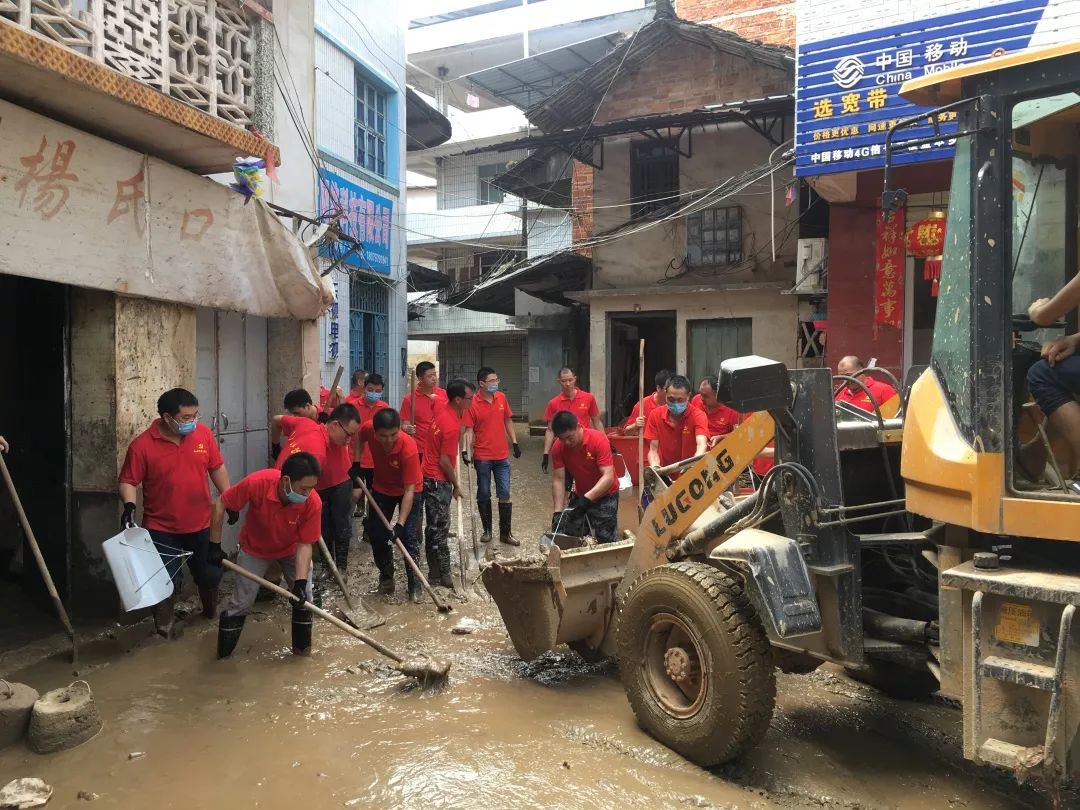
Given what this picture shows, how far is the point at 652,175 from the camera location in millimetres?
14938

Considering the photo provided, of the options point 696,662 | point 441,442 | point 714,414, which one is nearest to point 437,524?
point 441,442

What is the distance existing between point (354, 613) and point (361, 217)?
325 inches

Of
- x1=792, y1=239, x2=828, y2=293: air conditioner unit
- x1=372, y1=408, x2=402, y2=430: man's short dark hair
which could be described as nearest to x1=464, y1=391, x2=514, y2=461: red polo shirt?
x1=372, y1=408, x2=402, y2=430: man's short dark hair

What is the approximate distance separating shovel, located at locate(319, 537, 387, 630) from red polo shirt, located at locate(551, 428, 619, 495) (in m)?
1.84

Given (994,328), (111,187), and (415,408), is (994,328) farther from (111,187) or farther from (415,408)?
(415,408)

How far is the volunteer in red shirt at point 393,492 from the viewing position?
6207mm

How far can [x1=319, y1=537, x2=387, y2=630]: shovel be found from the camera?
18.4 ft

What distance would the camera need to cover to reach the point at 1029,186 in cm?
310

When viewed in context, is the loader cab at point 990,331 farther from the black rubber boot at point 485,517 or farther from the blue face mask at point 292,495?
the black rubber boot at point 485,517

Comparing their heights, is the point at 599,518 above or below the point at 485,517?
above

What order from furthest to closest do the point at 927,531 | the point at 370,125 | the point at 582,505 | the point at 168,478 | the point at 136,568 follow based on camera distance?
the point at 370,125
the point at 582,505
the point at 168,478
the point at 136,568
the point at 927,531

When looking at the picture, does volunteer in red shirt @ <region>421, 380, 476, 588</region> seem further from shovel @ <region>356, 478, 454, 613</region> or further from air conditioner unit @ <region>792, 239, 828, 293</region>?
air conditioner unit @ <region>792, 239, 828, 293</region>

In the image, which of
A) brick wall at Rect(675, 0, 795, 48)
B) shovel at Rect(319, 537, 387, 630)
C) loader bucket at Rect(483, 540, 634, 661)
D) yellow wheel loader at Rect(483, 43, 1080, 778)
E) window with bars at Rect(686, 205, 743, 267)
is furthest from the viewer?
brick wall at Rect(675, 0, 795, 48)

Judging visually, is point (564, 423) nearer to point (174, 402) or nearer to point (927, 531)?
point (174, 402)
